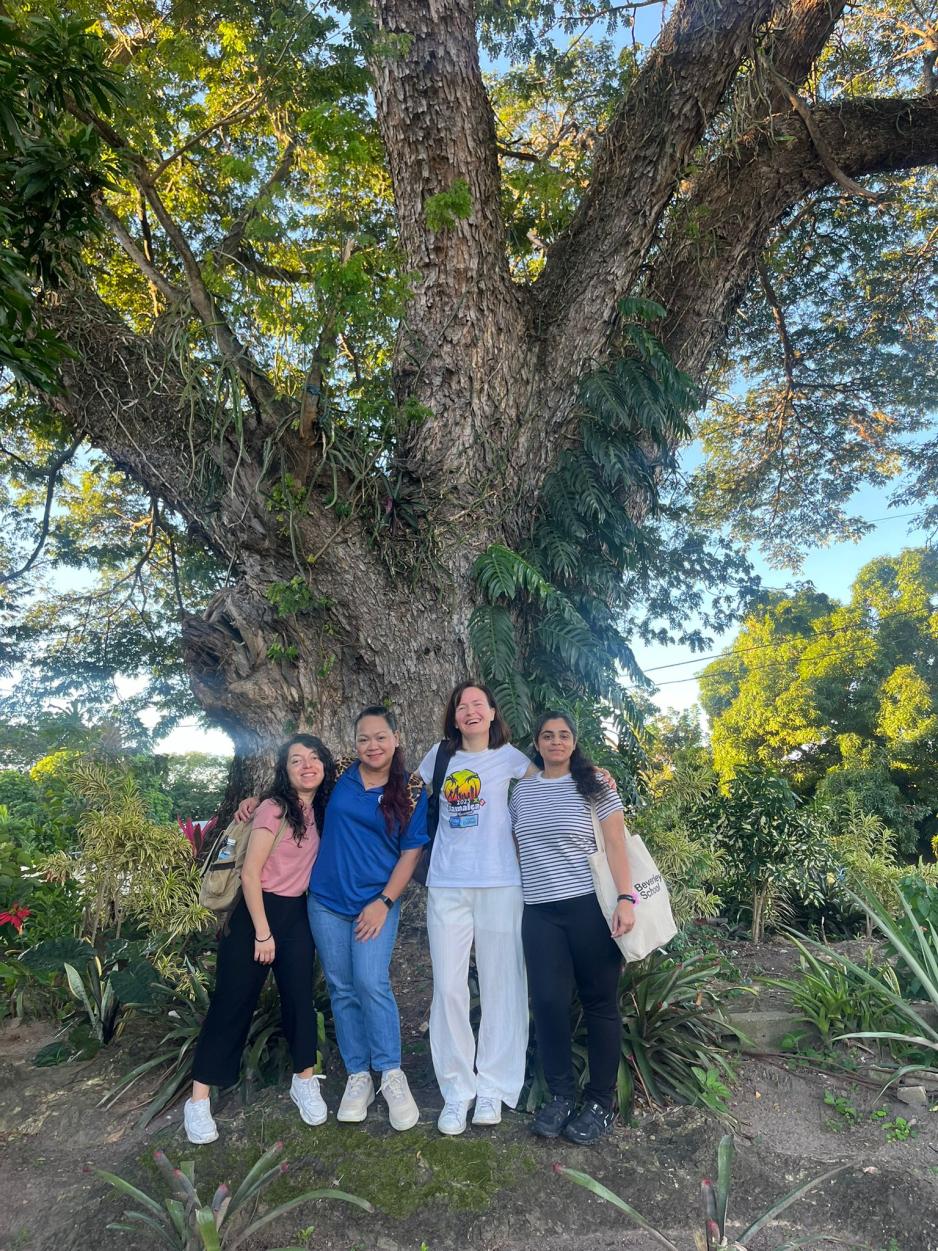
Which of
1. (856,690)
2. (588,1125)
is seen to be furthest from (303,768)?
(856,690)

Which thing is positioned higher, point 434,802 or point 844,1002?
point 434,802

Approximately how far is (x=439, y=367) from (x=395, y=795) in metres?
3.46

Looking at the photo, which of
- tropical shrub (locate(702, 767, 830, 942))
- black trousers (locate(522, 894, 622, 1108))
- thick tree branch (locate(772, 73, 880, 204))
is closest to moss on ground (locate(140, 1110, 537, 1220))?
black trousers (locate(522, 894, 622, 1108))

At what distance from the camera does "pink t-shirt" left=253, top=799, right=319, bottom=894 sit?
3.53 metres

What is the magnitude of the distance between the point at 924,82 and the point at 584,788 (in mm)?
9234

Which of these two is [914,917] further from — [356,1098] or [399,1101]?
[356,1098]

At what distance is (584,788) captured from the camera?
359 centimetres

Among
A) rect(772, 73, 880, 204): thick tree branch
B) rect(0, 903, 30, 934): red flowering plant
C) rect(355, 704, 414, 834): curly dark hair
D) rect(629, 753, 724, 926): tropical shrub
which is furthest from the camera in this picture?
rect(772, 73, 880, 204): thick tree branch

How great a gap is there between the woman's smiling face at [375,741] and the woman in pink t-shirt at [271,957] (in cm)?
25

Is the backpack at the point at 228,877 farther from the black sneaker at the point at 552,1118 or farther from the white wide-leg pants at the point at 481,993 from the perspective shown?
the black sneaker at the point at 552,1118

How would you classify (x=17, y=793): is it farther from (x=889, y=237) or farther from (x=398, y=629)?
(x=889, y=237)

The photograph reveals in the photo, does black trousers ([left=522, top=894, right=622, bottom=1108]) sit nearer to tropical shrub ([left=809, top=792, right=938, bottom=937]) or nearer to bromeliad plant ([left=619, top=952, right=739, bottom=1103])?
bromeliad plant ([left=619, top=952, right=739, bottom=1103])

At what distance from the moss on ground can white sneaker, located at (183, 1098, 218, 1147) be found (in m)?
0.04

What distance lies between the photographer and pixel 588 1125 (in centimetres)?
331
